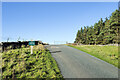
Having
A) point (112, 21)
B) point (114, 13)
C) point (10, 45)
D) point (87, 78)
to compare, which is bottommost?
point (87, 78)

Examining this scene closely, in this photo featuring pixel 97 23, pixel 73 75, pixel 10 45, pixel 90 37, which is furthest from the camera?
pixel 90 37

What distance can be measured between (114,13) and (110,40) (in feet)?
34.9

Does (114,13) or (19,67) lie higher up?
(114,13)

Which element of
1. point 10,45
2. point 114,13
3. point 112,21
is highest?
point 114,13

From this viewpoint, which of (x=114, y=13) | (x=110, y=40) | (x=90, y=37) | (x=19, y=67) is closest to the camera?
(x=19, y=67)

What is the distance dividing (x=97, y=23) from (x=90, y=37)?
852 cm

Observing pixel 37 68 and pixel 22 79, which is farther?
pixel 37 68

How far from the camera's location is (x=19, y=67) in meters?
7.43

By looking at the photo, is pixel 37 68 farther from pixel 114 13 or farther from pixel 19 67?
pixel 114 13

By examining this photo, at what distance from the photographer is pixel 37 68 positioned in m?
7.50

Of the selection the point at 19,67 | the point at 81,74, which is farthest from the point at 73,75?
the point at 19,67

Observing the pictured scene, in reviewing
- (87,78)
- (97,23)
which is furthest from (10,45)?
(97,23)

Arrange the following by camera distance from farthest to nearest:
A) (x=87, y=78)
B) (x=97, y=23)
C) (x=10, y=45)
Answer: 1. (x=97, y=23)
2. (x=10, y=45)
3. (x=87, y=78)

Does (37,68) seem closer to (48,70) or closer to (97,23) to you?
(48,70)
